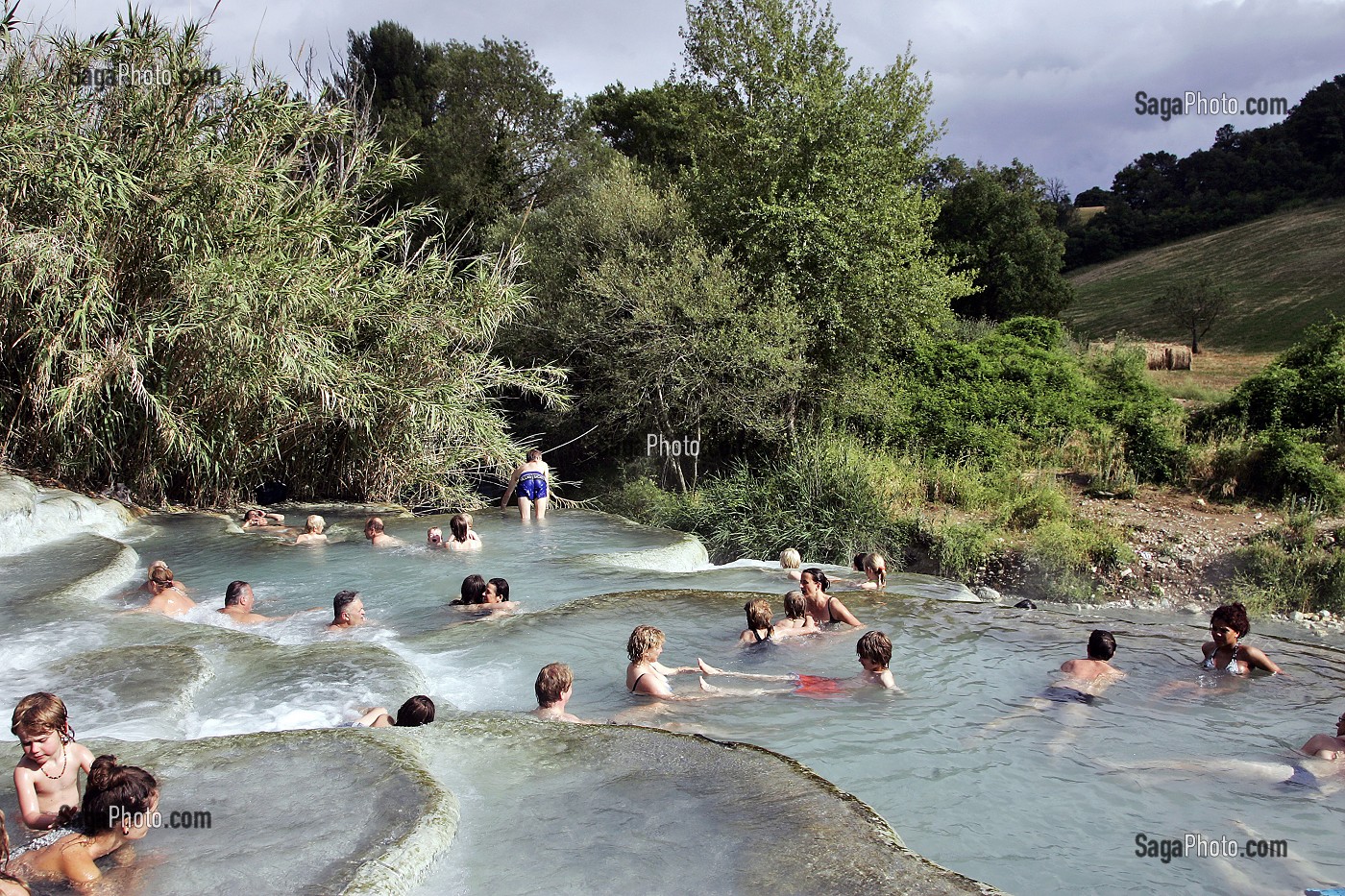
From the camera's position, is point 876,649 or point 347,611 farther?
point 347,611

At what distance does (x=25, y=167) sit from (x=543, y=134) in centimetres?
2255

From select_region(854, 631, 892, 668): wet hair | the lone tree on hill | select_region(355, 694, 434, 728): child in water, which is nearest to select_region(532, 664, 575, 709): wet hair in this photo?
select_region(355, 694, 434, 728): child in water

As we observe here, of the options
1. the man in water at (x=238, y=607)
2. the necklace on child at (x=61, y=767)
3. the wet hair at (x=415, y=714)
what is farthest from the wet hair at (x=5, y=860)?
the man in water at (x=238, y=607)

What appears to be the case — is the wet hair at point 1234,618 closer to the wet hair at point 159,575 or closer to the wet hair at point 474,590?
the wet hair at point 474,590

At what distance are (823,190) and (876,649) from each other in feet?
51.8

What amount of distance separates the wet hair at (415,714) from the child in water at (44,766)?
73.0 inches

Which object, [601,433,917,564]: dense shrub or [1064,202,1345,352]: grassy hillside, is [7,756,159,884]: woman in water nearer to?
[601,433,917,564]: dense shrub

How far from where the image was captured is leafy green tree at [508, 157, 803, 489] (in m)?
20.5

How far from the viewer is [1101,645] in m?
7.98

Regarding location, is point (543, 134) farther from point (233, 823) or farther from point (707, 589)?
point (233, 823)

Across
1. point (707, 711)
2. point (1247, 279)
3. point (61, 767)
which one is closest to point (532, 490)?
point (707, 711)

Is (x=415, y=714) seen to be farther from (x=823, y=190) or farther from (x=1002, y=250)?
(x=1002, y=250)

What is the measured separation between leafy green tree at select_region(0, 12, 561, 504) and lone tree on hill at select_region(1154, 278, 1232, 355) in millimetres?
30496

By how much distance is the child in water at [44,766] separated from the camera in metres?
5.04
